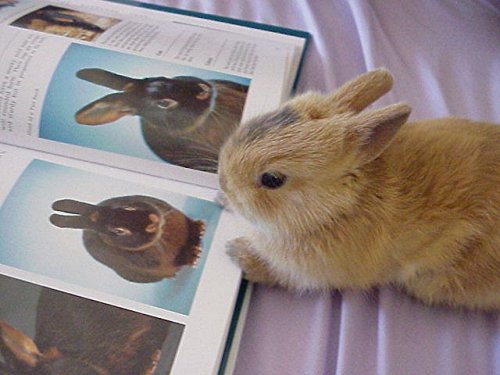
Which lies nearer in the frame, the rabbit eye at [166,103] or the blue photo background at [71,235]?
the blue photo background at [71,235]

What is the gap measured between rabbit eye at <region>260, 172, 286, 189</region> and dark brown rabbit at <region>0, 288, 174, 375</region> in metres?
0.18

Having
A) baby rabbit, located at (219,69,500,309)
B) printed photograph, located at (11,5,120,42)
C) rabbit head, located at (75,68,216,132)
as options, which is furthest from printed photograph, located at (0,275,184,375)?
printed photograph, located at (11,5,120,42)

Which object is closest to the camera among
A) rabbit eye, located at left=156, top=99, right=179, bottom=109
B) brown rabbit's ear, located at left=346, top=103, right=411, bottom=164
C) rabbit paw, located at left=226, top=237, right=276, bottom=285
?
brown rabbit's ear, located at left=346, top=103, right=411, bottom=164

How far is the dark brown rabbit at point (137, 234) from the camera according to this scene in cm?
Answer: 65

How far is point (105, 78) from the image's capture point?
0.77m

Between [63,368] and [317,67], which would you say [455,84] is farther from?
[63,368]

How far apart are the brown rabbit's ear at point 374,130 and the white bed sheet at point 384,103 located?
18 cm

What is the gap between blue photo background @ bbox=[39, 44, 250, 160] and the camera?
73 cm

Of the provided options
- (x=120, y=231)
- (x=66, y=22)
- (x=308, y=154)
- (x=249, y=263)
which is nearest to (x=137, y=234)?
(x=120, y=231)

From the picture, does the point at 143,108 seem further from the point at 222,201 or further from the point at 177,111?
the point at 222,201

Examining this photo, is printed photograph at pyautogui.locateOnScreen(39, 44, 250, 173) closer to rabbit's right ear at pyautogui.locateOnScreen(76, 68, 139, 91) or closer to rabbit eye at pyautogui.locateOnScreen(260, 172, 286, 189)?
rabbit's right ear at pyautogui.locateOnScreen(76, 68, 139, 91)

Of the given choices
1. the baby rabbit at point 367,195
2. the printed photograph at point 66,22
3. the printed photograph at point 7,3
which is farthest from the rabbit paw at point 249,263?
the printed photograph at point 7,3

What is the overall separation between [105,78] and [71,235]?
0.23 meters

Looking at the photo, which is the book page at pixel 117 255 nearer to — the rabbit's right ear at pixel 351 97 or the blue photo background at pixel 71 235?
the blue photo background at pixel 71 235
